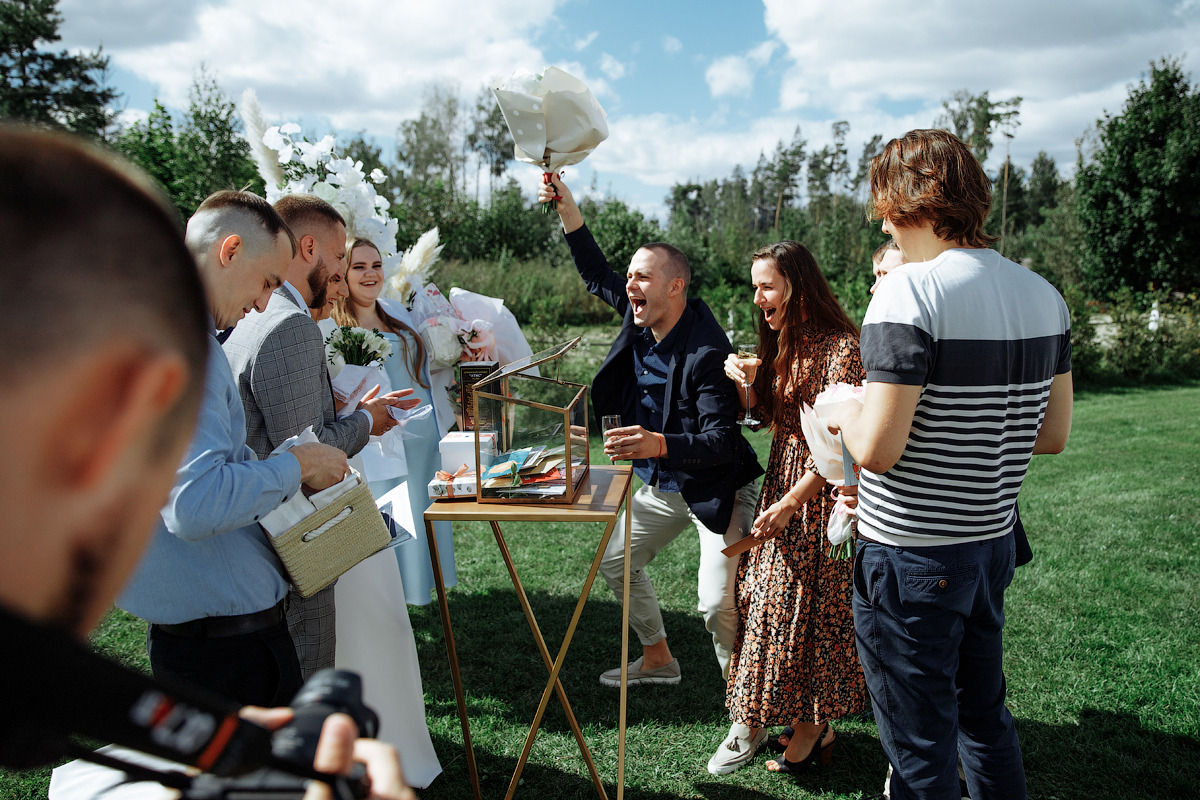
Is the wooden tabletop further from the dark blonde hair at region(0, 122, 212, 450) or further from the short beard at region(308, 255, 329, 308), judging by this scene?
the dark blonde hair at region(0, 122, 212, 450)

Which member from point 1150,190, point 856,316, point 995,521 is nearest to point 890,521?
point 995,521

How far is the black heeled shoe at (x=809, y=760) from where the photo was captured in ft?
10.7

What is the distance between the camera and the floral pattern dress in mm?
3129

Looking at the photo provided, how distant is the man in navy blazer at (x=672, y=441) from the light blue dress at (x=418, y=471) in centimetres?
133

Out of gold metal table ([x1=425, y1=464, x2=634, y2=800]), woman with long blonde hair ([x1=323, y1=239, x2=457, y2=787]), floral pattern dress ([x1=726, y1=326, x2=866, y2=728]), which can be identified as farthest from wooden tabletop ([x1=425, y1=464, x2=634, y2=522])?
floral pattern dress ([x1=726, y1=326, x2=866, y2=728])

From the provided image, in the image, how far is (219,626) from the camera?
2.08 m

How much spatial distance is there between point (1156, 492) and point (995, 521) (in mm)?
6476

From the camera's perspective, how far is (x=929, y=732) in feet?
6.94

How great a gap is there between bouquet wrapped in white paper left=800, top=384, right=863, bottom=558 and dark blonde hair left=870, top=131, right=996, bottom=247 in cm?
60

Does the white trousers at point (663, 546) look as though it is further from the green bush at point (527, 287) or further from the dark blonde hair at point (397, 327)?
the green bush at point (527, 287)

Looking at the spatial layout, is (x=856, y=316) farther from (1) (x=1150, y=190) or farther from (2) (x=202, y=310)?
(2) (x=202, y=310)

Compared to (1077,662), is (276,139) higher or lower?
higher

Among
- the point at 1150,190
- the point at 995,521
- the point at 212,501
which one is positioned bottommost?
the point at 995,521

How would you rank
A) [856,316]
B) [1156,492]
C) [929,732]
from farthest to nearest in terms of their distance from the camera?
[856,316] < [1156,492] < [929,732]
